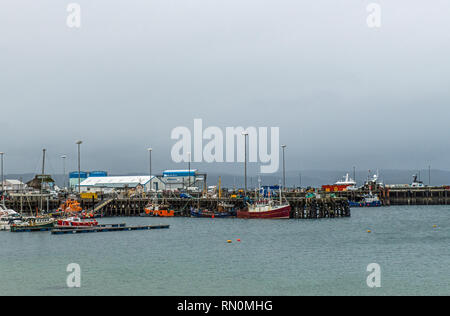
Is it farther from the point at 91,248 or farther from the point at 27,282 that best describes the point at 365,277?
the point at 91,248

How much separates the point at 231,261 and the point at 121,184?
350ft

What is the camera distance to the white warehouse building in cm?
14875

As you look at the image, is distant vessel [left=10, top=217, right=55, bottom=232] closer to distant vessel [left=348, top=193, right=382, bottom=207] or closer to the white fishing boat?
the white fishing boat

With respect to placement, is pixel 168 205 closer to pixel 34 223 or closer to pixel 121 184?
pixel 34 223

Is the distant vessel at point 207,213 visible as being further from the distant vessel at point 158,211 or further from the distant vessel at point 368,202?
the distant vessel at point 368,202

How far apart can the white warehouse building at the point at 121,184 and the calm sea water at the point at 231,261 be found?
242 ft

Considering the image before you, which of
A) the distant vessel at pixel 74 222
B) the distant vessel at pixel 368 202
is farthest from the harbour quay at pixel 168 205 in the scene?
the distant vessel at pixel 368 202

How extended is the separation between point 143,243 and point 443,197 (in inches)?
4663

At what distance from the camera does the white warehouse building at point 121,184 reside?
488 ft

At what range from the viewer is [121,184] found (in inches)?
5960

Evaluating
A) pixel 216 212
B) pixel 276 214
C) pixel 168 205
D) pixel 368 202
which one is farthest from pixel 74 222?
pixel 368 202

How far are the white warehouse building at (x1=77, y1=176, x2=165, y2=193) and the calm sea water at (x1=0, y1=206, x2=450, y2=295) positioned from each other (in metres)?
73.7

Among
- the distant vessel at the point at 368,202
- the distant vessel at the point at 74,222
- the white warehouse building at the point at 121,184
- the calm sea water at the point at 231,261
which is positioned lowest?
the distant vessel at the point at 368,202
